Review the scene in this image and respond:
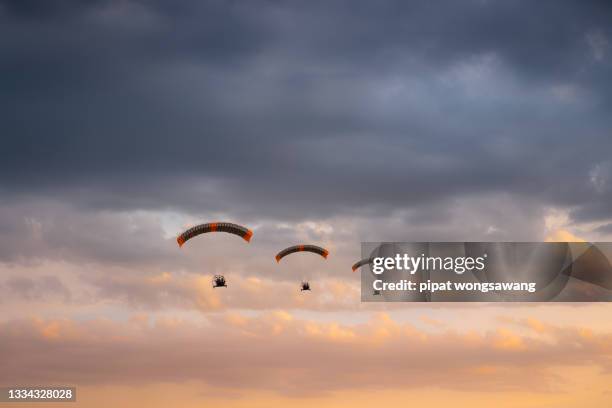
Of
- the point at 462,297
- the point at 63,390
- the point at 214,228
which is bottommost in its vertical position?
the point at 63,390

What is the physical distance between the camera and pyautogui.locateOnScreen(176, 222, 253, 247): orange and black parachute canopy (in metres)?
70.1

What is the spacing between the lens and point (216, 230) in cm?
7100

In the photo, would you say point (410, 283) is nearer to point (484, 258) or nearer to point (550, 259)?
point (484, 258)

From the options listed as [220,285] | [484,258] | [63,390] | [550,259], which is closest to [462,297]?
[484,258]

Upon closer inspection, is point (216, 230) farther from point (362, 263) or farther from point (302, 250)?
point (362, 263)

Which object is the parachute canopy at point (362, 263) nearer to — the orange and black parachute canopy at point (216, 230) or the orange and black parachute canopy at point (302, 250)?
the orange and black parachute canopy at point (302, 250)

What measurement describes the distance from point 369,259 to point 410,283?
663 centimetres

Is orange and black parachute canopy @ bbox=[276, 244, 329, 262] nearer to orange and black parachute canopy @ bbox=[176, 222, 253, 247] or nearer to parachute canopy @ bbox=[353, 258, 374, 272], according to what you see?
parachute canopy @ bbox=[353, 258, 374, 272]

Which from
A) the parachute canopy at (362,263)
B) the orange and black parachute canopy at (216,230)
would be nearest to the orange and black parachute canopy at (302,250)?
the parachute canopy at (362,263)

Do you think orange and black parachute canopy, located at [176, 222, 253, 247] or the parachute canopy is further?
the parachute canopy

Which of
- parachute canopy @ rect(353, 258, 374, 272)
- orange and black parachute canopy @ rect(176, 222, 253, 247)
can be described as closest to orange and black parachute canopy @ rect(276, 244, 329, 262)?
parachute canopy @ rect(353, 258, 374, 272)

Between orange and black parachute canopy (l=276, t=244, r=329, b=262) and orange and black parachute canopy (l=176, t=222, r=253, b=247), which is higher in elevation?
orange and black parachute canopy (l=276, t=244, r=329, b=262)

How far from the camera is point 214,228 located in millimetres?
70562

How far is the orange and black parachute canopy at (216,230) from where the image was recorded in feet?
230
